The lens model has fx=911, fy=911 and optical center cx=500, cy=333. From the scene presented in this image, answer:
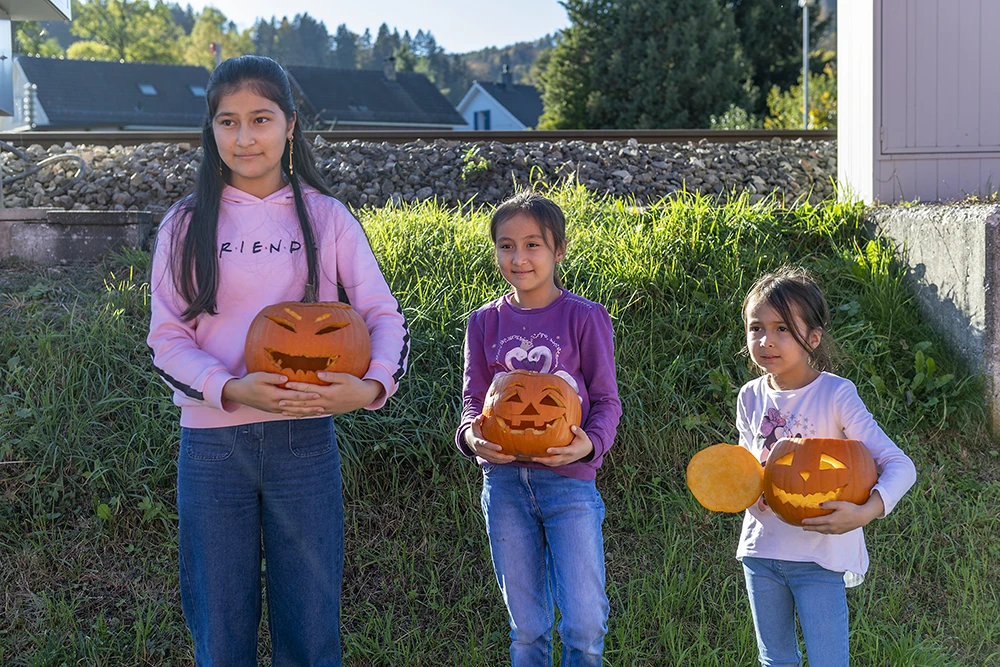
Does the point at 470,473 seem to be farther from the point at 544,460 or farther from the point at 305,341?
the point at 305,341

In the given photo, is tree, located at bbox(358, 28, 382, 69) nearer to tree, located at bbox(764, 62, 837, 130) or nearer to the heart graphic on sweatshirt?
tree, located at bbox(764, 62, 837, 130)

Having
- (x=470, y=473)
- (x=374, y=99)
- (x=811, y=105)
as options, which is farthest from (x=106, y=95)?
(x=470, y=473)

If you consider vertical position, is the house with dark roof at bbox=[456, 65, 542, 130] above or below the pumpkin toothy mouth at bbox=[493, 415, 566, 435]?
above

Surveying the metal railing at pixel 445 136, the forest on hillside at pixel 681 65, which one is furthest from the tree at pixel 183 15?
the metal railing at pixel 445 136

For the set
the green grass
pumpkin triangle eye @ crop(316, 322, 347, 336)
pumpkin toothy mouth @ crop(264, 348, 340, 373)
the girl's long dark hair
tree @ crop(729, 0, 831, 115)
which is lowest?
the green grass

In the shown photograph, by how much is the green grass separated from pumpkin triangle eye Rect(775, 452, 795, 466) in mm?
1267

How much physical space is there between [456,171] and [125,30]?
60103 millimetres

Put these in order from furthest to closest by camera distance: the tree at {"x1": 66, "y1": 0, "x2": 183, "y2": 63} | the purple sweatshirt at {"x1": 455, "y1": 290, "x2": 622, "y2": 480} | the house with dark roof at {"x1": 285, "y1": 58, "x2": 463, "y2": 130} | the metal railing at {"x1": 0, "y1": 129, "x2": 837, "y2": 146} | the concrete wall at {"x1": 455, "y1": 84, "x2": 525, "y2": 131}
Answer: the tree at {"x1": 66, "y1": 0, "x2": 183, "y2": 63}, the concrete wall at {"x1": 455, "y1": 84, "x2": 525, "y2": 131}, the house with dark roof at {"x1": 285, "y1": 58, "x2": 463, "y2": 130}, the metal railing at {"x1": 0, "y1": 129, "x2": 837, "y2": 146}, the purple sweatshirt at {"x1": 455, "y1": 290, "x2": 622, "y2": 480}

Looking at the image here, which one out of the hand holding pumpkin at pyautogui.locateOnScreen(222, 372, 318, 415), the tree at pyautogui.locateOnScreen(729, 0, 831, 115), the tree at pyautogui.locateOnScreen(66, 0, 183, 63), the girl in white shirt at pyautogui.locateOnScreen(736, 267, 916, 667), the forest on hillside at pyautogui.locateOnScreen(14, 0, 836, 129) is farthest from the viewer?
the tree at pyautogui.locateOnScreen(66, 0, 183, 63)

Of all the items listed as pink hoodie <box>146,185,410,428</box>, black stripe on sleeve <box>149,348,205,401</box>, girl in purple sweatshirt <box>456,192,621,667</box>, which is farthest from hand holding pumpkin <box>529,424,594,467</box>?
black stripe on sleeve <box>149,348,205,401</box>

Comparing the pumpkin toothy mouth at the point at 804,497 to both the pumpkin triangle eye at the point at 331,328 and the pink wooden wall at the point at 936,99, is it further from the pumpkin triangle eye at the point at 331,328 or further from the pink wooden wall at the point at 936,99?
the pink wooden wall at the point at 936,99

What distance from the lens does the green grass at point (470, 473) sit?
3.65 metres

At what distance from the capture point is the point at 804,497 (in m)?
2.46

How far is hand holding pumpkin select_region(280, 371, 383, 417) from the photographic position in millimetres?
2264
